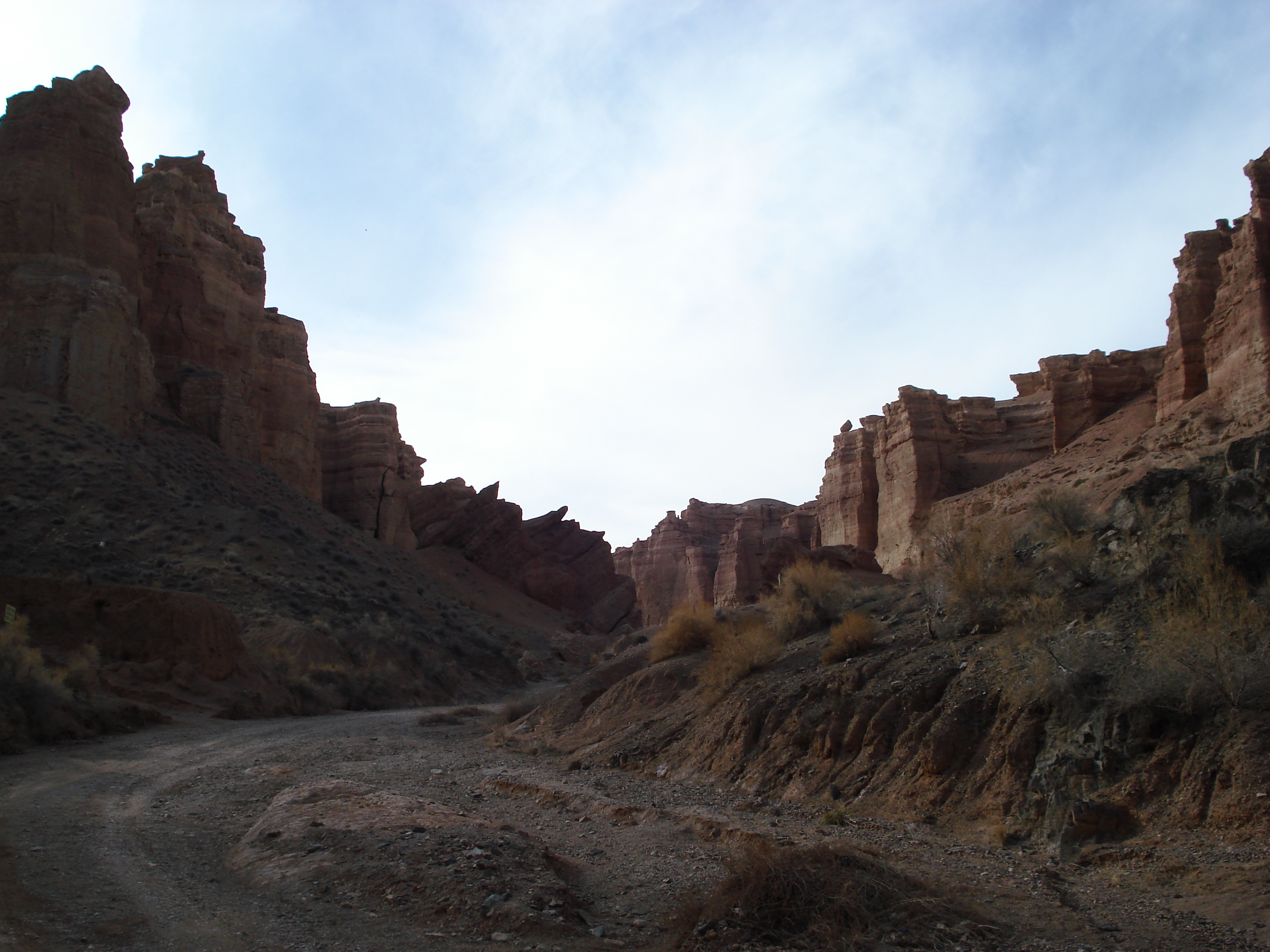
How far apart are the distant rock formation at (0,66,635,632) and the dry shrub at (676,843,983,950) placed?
42402 mm

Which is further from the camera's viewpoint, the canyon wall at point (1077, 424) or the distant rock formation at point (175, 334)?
the distant rock formation at point (175, 334)

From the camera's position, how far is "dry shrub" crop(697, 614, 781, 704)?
14.2 meters

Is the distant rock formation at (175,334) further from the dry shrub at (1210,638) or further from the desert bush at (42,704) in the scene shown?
the dry shrub at (1210,638)

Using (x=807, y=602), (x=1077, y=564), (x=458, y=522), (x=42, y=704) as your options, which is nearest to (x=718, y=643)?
(x=807, y=602)

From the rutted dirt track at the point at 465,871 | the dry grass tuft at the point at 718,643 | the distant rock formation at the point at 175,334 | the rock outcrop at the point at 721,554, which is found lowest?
the rutted dirt track at the point at 465,871

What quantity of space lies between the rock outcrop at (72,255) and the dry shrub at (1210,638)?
141 feet

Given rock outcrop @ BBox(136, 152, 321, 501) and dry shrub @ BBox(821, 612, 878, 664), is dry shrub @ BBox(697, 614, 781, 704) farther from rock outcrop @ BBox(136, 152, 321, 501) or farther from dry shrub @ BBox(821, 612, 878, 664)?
rock outcrop @ BBox(136, 152, 321, 501)

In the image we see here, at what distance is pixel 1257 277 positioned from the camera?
2933 cm

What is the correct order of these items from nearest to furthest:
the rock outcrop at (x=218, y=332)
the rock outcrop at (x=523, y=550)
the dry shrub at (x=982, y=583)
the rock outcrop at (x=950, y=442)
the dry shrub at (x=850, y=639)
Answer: the dry shrub at (x=982, y=583), the dry shrub at (x=850, y=639), the rock outcrop at (x=950, y=442), the rock outcrop at (x=218, y=332), the rock outcrop at (x=523, y=550)

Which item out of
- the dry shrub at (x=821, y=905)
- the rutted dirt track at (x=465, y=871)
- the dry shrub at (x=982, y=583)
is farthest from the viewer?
the dry shrub at (x=982, y=583)

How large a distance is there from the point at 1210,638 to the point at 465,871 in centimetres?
649

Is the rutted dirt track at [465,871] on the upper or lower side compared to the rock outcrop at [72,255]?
lower

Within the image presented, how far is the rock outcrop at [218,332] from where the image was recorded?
166ft

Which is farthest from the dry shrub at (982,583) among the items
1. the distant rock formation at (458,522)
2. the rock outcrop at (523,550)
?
the rock outcrop at (523,550)
